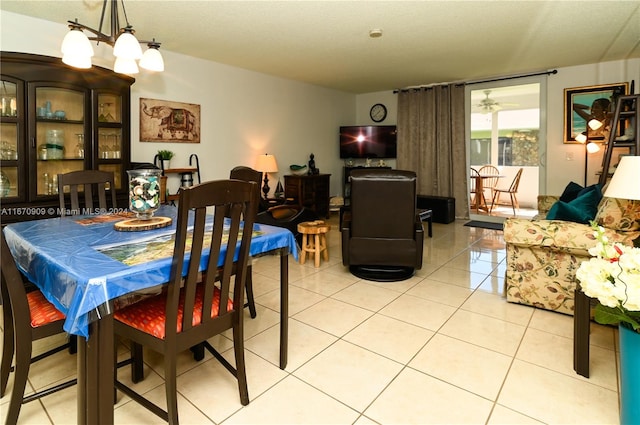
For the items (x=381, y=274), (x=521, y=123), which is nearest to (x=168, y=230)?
(x=381, y=274)

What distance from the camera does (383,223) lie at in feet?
10.6

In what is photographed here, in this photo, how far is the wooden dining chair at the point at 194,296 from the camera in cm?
138

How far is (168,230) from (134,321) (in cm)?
51

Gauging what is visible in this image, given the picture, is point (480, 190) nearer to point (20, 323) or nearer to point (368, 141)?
point (368, 141)

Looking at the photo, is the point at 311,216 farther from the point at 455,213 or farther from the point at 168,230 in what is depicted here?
the point at 455,213

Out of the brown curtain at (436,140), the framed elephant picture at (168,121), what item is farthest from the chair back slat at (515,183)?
the framed elephant picture at (168,121)

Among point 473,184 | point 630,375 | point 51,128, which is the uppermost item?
point 51,128

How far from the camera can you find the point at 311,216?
4.50 metres

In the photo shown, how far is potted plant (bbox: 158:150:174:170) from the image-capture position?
14.7ft

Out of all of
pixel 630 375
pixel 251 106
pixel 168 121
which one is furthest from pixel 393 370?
pixel 251 106

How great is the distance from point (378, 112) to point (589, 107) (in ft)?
11.8

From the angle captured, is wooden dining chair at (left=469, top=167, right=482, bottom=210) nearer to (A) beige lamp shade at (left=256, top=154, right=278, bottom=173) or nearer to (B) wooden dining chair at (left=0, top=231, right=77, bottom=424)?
(A) beige lamp shade at (left=256, top=154, right=278, bottom=173)

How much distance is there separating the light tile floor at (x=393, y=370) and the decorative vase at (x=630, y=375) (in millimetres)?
192

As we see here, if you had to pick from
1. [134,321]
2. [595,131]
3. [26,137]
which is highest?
[595,131]
